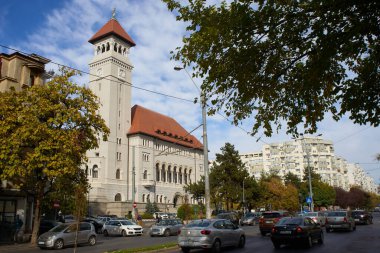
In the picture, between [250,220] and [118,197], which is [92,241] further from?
[118,197]

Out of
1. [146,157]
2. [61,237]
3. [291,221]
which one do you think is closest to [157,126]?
[146,157]

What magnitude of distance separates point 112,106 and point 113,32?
14902 millimetres

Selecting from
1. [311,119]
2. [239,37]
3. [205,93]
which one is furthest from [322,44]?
[205,93]

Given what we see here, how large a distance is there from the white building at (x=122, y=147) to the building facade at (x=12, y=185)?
112ft

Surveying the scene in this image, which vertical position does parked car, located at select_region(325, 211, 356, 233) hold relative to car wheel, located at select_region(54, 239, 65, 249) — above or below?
above

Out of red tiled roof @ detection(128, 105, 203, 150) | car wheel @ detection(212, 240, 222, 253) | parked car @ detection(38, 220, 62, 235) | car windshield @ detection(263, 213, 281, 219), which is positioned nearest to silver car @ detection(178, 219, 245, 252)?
car wheel @ detection(212, 240, 222, 253)

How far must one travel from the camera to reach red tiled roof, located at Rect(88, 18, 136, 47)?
75.3 m

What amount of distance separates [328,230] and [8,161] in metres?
24.1

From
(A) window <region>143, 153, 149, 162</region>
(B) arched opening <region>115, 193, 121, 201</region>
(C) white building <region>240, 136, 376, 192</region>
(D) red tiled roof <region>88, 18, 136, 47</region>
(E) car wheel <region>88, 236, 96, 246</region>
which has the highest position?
(D) red tiled roof <region>88, 18, 136, 47</region>

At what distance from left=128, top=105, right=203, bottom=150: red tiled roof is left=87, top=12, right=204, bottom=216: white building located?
0.41 ft

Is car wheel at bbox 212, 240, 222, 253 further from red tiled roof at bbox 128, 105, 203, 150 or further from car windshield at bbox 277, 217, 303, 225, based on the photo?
Answer: red tiled roof at bbox 128, 105, 203, 150

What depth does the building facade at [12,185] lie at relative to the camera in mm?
28266

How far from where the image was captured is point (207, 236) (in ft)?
52.6

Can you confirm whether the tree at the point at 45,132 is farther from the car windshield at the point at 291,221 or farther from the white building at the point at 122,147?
the white building at the point at 122,147
